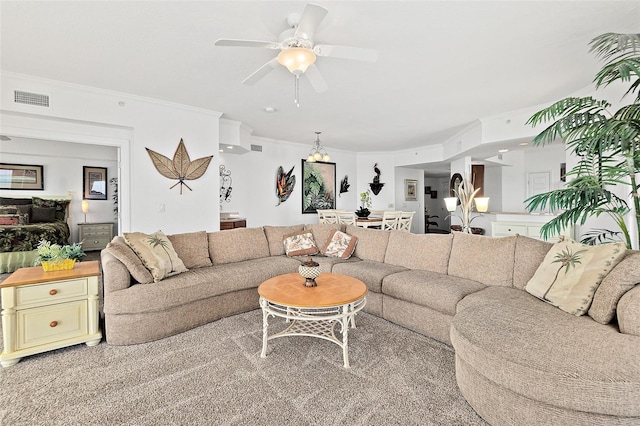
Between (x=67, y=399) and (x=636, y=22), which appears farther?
(x=636, y=22)

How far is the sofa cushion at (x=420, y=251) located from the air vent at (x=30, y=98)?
438 cm

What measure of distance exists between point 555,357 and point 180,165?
457cm

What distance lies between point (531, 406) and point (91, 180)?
30.1 feet

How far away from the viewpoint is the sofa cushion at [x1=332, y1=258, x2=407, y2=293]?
3049 millimetres

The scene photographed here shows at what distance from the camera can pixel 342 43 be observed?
2.62 metres

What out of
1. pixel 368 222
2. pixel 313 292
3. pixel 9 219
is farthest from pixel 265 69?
pixel 9 219

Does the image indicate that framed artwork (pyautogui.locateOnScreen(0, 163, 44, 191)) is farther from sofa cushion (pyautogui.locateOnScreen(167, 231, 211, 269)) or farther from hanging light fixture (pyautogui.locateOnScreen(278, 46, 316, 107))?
hanging light fixture (pyautogui.locateOnScreen(278, 46, 316, 107))

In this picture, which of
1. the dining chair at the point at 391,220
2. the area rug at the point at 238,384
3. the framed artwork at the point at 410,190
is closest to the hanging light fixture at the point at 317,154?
the dining chair at the point at 391,220

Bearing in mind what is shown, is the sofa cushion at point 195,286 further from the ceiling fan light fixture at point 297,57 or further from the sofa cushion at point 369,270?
the ceiling fan light fixture at point 297,57

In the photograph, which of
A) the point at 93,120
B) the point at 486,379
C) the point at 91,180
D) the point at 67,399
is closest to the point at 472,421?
the point at 486,379

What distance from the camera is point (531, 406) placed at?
1426mm

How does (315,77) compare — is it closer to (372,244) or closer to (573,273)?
(372,244)

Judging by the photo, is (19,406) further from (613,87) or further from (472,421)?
(613,87)

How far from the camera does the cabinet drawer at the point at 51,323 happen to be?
2.23 m
